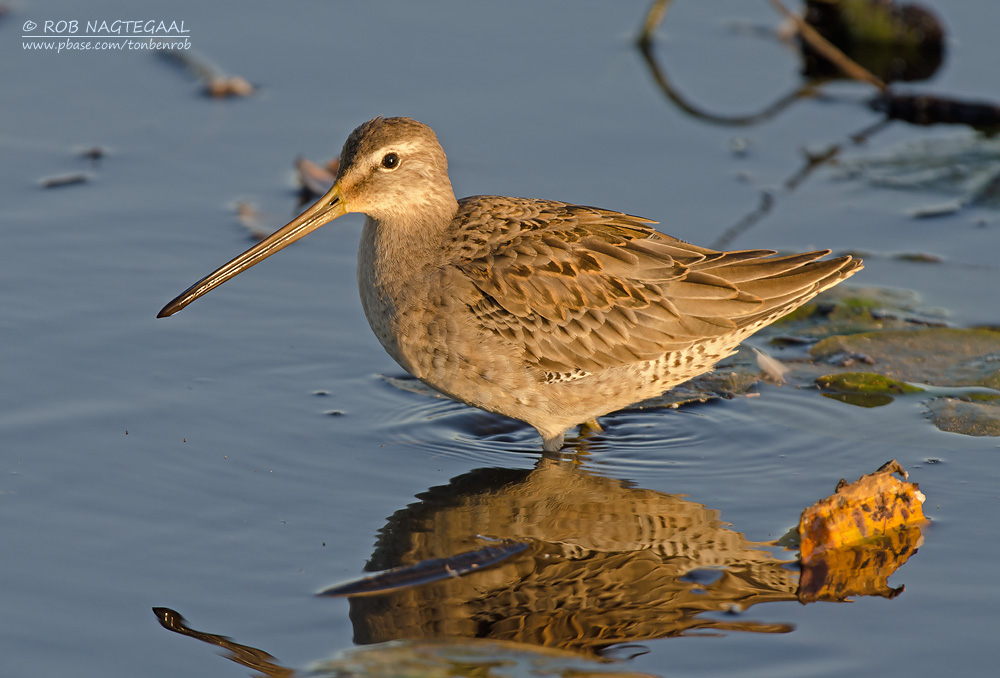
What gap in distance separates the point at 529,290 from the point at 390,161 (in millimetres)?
937

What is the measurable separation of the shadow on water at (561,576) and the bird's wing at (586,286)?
665mm

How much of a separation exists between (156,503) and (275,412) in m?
0.97

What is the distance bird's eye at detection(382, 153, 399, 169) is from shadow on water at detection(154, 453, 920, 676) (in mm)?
1521

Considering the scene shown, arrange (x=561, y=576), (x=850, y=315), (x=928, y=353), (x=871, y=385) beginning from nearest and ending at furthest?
(x=561, y=576) < (x=871, y=385) < (x=928, y=353) < (x=850, y=315)

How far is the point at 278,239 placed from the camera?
6023 millimetres

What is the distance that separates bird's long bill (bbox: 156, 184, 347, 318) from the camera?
5.95 meters

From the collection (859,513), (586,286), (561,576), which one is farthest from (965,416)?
(561,576)

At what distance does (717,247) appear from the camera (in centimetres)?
756

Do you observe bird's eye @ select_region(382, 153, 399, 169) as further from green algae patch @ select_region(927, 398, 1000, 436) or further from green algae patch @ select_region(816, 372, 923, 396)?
green algae patch @ select_region(927, 398, 1000, 436)

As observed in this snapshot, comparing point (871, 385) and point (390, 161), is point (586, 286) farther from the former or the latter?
point (871, 385)

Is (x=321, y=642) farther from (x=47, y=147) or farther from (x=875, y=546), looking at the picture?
(x=47, y=147)

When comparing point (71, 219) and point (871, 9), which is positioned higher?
point (871, 9)

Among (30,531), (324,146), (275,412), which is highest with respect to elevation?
(324,146)

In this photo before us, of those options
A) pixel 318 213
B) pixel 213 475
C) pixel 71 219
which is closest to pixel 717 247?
pixel 318 213
